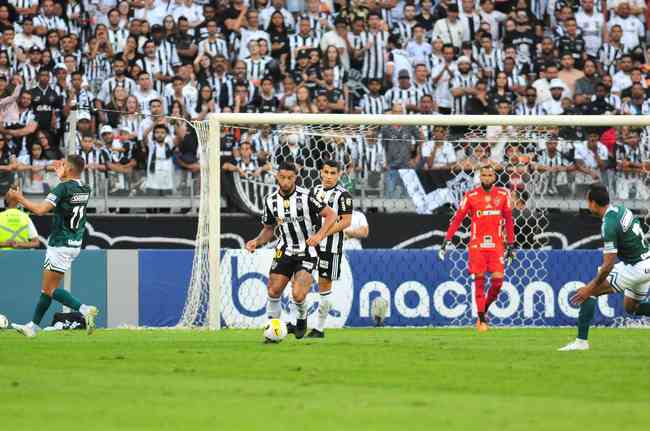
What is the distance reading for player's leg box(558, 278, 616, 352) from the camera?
39.5 ft

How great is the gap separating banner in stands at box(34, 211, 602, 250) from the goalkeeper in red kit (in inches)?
84.9

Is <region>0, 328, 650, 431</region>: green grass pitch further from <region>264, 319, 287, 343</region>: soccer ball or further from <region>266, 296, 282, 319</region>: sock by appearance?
<region>266, 296, 282, 319</region>: sock

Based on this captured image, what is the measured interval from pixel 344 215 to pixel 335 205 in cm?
21

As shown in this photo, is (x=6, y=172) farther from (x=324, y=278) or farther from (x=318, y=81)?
(x=324, y=278)

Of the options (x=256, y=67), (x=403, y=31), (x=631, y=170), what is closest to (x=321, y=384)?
(x=631, y=170)

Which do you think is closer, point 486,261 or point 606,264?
point 606,264

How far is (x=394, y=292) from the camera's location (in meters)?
17.9

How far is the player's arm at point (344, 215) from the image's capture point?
1417 centimetres

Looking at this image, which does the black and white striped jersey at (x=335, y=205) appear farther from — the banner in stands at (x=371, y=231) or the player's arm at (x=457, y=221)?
the banner in stands at (x=371, y=231)

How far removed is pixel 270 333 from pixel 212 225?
4107 mm

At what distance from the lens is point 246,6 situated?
923 inches

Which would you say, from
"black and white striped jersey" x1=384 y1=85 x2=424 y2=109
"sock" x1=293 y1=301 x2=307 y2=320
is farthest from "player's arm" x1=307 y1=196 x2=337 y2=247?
"black and white striped jersey" x1=384 y1=85 x2=424 y2=109

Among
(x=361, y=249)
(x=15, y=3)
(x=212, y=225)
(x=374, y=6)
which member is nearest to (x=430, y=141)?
(x=361, y=249)

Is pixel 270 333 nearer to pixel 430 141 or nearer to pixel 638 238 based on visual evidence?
pixel 638 238
